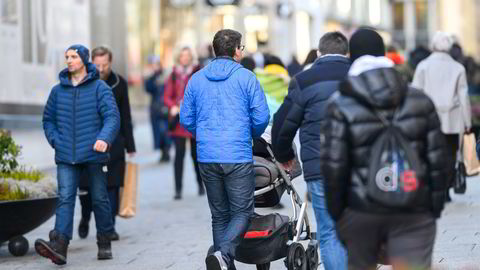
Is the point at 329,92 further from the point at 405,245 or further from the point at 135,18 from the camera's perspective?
the point at 135,18

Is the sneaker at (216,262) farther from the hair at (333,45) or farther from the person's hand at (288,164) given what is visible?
the hair at (333,45)

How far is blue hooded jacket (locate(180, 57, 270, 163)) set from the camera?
8336 mm

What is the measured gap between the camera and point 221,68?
8.43 m

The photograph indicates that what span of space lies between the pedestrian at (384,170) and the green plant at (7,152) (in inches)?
218

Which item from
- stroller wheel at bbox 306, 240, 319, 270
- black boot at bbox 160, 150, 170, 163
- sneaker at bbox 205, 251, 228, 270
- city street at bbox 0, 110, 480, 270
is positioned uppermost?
sneaker at bbox 205, 251, 228, 270

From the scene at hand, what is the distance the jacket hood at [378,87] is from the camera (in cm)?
582

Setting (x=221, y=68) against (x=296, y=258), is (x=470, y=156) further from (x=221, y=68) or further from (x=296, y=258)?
(x=221, y=68)

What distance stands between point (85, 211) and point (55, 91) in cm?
216

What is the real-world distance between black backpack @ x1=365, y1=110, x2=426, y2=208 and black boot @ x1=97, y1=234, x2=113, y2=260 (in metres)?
5.08

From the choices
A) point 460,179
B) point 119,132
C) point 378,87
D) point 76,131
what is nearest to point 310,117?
point 378,87

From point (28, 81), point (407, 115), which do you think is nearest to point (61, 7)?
point (28, 81)

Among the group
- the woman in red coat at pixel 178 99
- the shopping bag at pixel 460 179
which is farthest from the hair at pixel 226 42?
the woman in red coat at pixel 178 99

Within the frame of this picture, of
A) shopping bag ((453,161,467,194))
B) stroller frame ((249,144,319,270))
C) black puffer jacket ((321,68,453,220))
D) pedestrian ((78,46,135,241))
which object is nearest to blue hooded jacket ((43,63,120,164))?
pedestrian ((78,46,135,241))

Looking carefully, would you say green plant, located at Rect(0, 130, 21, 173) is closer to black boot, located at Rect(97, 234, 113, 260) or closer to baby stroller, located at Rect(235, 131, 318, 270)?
black boot, located at Rect(97, 234, 113, 260)
